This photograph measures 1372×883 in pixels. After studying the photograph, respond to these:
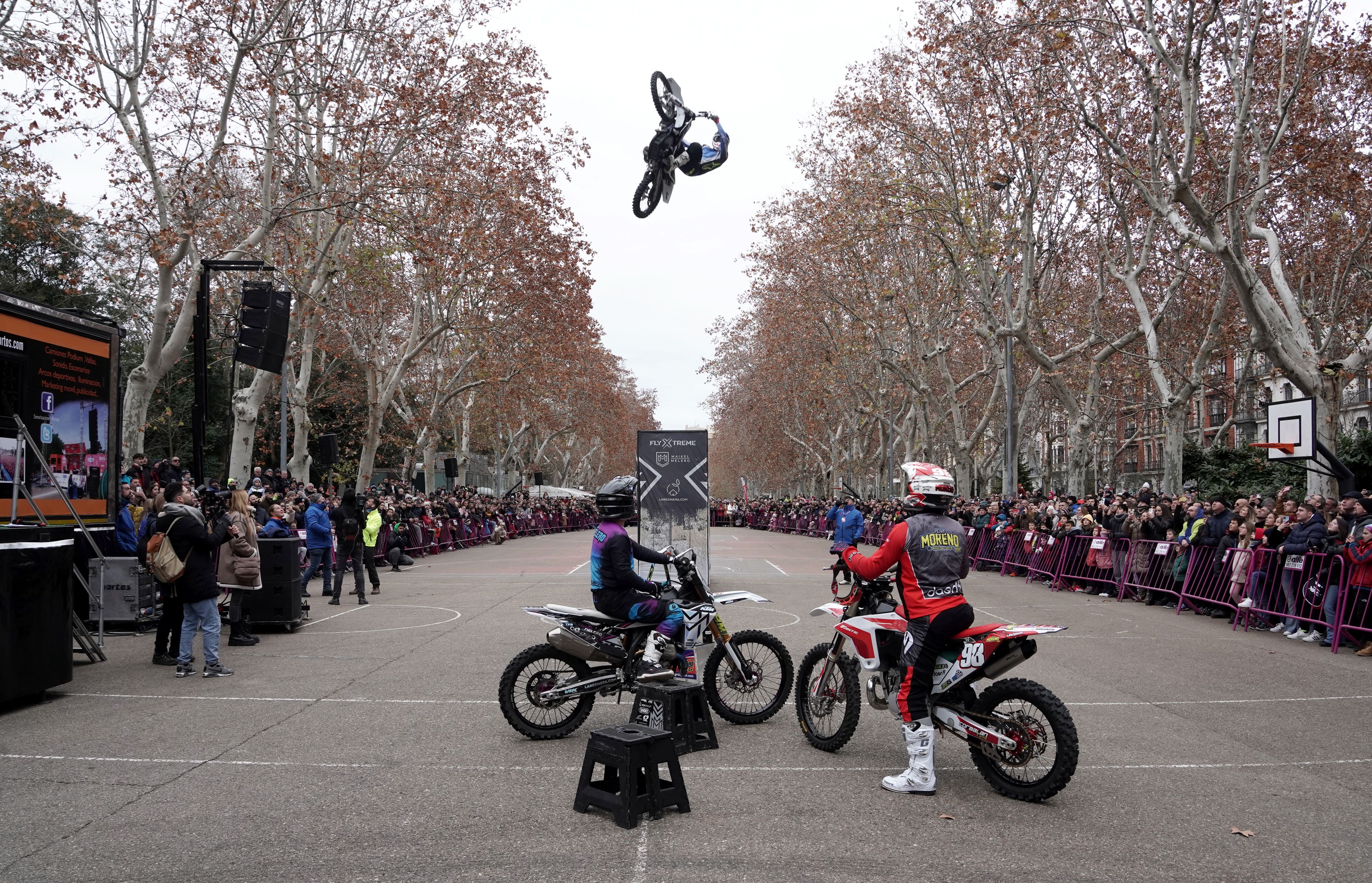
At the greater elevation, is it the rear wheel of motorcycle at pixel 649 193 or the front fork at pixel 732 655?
the rear wheel of motorcycle at pixel 649 193

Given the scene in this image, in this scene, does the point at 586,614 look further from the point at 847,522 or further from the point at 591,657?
the point at 847,522

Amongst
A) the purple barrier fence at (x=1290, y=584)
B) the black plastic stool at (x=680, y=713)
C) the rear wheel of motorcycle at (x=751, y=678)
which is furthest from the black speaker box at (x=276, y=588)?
the purple barrier fence at (x=1290, y=584)

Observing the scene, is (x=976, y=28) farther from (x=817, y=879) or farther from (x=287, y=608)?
(x=817, y=879)

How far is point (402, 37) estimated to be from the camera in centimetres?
2016

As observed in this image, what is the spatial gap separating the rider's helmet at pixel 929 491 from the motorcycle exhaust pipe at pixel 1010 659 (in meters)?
0.83

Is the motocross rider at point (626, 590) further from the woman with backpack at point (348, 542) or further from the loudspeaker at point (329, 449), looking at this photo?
the loudspeaker at point (329, 449)

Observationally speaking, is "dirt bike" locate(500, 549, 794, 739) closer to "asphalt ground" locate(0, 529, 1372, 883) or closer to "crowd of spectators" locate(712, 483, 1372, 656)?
"asphalt ground" locate(0, 529, 1372, 883)

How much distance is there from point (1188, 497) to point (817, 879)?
14198 mm

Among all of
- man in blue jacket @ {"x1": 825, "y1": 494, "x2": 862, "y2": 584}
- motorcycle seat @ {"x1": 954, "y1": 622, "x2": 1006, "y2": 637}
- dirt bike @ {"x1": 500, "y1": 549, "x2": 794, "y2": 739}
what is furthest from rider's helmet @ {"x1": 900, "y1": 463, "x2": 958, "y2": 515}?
man in blue jacket @ {"x1": 825, "y1": 494, "x2": 862, "y2": 584}

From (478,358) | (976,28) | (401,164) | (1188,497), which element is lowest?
(1188,497)

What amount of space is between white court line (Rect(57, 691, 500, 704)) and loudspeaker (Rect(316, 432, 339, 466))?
15.2 metres

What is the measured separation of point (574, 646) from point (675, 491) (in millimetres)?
10075

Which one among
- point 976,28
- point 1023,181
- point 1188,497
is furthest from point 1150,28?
point 1023,181

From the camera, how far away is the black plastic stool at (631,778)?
16.4 ft
